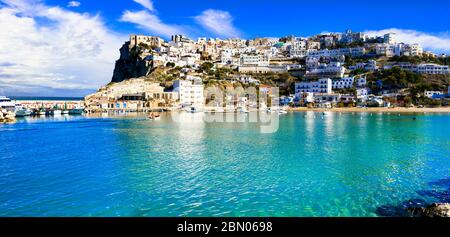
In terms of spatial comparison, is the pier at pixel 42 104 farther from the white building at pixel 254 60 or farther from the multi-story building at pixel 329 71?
the multi-story building at pixel 329 71

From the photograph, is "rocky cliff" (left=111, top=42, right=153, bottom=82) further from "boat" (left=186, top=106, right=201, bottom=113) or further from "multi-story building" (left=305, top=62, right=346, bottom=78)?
"multi-story building" (left=305, top=62, right=346, bottom=78)

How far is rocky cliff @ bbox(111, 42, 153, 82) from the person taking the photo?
9377 cm

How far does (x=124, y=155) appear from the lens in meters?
16.4

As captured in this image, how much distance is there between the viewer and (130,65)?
10338 centimetres

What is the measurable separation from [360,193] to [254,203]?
3.42m

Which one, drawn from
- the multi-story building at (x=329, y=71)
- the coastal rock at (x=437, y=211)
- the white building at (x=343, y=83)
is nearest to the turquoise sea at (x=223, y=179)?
the coastal rock at (x=437, y=211)

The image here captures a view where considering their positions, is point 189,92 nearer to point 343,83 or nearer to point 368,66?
point 343,83

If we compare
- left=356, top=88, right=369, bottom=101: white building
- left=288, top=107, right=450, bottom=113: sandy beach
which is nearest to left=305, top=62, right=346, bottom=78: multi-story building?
left=356, top=88, right=369, bottom=101: white building

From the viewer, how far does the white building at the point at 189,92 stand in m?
73.8

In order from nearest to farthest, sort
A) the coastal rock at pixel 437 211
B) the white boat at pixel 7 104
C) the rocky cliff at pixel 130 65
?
the coastal rock at pixel 437 211, the white boat at pixel 7 104, the rocky cliff at pixel 130 65

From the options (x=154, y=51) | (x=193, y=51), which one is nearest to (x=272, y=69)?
(x=193, y=51)

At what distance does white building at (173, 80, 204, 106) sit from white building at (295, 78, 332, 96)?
2390 cm

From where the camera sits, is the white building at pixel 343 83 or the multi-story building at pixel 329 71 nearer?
the white building at pixel 343 83

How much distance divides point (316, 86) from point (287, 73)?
17669mm
